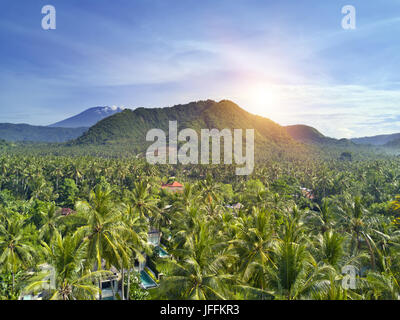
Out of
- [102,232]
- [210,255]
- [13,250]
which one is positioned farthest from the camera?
[13,250]

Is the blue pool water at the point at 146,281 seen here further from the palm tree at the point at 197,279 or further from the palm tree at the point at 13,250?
the palm tree at the point at 197,279

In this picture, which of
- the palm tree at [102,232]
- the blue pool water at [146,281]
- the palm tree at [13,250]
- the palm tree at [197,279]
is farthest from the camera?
the blue pool water at [146,281]

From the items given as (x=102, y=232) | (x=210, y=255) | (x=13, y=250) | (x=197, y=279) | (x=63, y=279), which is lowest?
(x=13, y=250)

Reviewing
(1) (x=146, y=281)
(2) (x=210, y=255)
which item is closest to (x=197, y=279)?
(2) (x=210, y=255)

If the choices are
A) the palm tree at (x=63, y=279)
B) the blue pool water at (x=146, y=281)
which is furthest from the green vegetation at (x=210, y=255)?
the blue pool water at (x=146, y=281)

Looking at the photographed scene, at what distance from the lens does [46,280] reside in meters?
10.7

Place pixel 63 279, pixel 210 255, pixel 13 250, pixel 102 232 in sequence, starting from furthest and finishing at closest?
1. pixel 13 250
2. pixel 102 232
3. pixel 210 255
4. pixel 63 279

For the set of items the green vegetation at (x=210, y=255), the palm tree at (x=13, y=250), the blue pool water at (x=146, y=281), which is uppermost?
the green vegetation at (x=210, y=255)

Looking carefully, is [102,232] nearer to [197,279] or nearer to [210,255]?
[210,255]

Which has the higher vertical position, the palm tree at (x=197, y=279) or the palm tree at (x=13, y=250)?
the palm tree at (x=197, y=279)

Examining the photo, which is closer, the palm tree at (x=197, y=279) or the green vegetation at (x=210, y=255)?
the green vegetation at (x=210, y=255)

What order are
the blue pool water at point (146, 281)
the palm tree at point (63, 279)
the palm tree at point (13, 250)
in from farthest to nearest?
the blue pool water at point (146, 281) → the palm tree at point (13, 250) → the palm tree at point (63, 279)

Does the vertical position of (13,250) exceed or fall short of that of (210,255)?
it falls short
